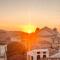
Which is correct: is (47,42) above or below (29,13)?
below

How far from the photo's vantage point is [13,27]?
2.05m

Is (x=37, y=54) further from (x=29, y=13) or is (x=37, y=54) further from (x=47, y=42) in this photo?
(x=29, y=13)

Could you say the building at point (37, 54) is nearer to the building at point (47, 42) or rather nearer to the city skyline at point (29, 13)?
the building at point (47, 42)

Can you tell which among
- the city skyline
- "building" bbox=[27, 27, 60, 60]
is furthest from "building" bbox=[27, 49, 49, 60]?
the city skyline

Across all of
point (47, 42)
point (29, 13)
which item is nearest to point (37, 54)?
point (47, 42)

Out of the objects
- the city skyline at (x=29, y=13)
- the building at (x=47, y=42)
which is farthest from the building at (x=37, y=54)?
the city skyline at (x=29, y=13)

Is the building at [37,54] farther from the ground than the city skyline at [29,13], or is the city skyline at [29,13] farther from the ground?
the city skyline at [29,13]

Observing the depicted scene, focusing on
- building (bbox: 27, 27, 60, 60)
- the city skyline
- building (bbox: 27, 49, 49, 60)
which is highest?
the city skyline

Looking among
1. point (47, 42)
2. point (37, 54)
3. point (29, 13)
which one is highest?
point (29, 13)

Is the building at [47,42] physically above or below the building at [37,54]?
above

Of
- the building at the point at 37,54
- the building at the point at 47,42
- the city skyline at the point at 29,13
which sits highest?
the city skyline at the point at 29,13

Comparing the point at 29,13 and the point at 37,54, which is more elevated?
the point at 29,13

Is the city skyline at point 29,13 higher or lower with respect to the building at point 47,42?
higher

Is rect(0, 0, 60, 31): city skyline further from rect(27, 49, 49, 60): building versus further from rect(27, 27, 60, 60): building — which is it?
rect(27, 49, 49, 60): building
